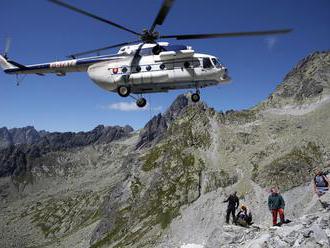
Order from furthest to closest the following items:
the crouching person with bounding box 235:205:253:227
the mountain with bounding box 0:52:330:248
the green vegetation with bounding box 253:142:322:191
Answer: the mountain with bounding box 0:52:330:248, the green vegetation with bounding box 253:142:322:191, the crouching person with bounding box 235:205:253:227

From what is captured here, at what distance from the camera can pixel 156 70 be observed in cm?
3123

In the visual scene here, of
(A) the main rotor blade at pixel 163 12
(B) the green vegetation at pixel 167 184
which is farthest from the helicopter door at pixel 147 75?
(B) the green vegetation at pixel 167 184

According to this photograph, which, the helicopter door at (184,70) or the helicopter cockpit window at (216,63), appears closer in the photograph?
the helicopter door at (184,70)

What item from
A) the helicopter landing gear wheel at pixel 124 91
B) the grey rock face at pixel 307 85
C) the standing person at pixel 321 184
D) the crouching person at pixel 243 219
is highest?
the grey rock face at pixel 307 85

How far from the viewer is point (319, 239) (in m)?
23.8

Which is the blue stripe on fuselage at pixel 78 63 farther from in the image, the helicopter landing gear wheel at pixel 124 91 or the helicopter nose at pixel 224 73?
the helicopter nose at pixel 224 73

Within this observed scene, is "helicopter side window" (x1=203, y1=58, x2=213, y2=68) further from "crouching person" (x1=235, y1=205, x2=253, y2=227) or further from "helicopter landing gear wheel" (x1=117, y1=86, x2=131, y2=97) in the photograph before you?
"crouching person" (x1=235, y1=205, x2=253, y2=227)

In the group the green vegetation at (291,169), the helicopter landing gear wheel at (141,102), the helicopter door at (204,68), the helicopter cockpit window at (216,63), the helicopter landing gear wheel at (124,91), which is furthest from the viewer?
the green vegetation at (291,169)

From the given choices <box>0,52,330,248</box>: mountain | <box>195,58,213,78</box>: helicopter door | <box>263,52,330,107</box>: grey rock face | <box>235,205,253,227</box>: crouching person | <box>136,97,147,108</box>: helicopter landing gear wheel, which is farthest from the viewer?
<box>263,52,330,107</box>: grey rock face

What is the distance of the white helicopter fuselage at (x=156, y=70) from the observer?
31094mm

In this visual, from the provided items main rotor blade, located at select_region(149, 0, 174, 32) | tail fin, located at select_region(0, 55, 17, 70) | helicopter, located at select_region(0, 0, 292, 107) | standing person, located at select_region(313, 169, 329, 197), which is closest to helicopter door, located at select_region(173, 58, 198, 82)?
helicopter, located at select_region(0, 0, 292, 107)

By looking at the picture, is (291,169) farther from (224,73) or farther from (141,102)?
(141,102)

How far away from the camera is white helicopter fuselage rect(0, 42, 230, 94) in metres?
31.1

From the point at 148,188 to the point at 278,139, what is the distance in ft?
129
